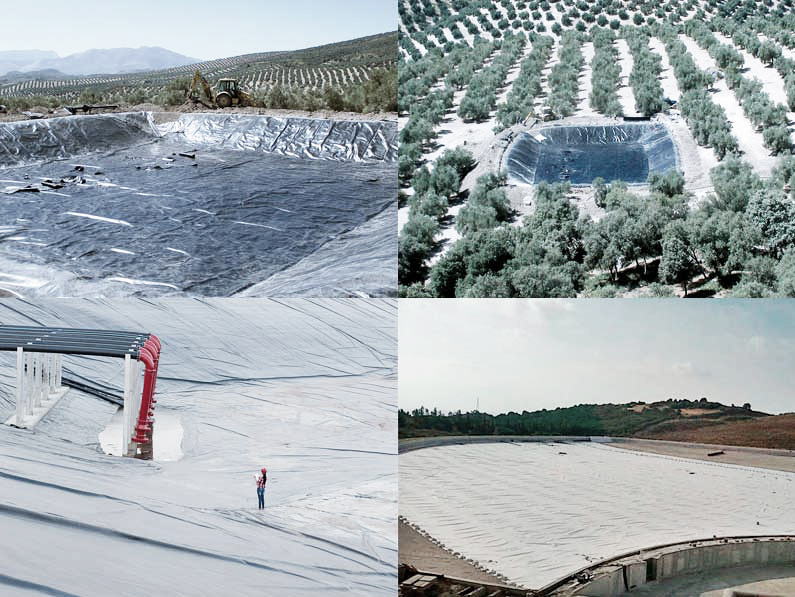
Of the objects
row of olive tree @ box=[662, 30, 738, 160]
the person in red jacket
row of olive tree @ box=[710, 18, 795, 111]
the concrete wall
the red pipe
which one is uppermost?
row of olive tree @ box=[710, 18, 795, 111]

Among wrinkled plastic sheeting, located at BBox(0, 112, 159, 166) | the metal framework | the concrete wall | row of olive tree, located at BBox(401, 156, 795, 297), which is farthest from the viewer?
wrinkled plastic sheeting, located at BBox(0, 112, 159, 166)

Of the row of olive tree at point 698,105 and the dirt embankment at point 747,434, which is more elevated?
the row of olive tree at point 698,105

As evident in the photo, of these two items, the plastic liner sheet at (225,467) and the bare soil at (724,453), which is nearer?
the plastic liner sheet at (225,467)

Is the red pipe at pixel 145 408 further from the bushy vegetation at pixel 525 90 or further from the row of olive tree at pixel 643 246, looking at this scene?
the bushy vegetation at pixel 525 90

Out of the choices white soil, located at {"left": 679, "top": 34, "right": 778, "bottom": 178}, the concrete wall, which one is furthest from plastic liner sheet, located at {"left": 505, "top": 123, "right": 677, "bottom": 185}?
the concrete wall

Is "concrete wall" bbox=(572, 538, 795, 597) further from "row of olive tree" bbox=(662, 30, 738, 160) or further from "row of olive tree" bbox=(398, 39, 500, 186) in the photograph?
"row of olive tree" bbox=(398, 39, 500, 186)

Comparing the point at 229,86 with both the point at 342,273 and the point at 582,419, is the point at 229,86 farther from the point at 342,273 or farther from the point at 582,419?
the point at 582,419

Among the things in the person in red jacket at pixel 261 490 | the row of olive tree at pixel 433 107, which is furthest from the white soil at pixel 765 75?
the person in red jacket at pixel 261 490
